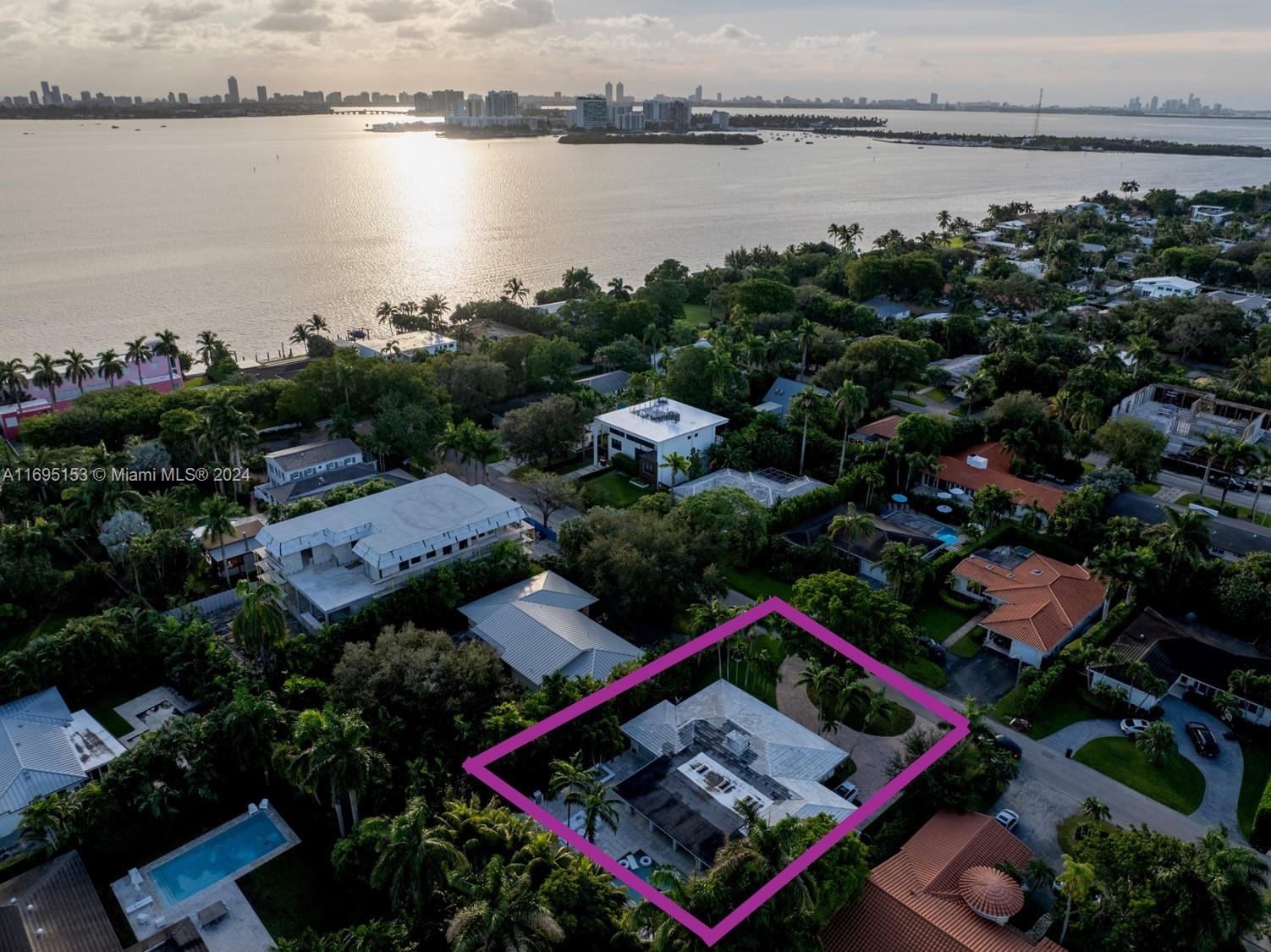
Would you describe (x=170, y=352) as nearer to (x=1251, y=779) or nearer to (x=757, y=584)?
(x=757, y=584)

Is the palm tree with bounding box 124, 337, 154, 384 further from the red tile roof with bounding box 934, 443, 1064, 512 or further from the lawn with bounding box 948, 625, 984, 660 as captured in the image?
the lawn with bounding box 948, 625, 984, 660

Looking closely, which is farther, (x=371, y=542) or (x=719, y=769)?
(x=371, y=542)

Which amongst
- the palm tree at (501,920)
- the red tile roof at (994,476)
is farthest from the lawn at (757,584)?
the palm tree at (501,920)

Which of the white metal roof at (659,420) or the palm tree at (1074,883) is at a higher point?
the white metal roof at (659,420)

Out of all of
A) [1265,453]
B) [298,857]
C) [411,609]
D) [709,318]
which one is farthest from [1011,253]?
[298,857]

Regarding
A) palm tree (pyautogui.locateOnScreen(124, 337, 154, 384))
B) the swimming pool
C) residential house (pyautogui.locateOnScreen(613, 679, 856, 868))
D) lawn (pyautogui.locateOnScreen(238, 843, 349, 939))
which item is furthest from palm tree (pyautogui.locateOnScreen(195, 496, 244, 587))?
palm tree (pyautogui.locateOnScreen(124, 337, 154, 384))

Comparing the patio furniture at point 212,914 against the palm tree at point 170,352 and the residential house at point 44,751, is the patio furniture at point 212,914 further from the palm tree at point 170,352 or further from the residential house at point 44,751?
the palm tree at point 170,352

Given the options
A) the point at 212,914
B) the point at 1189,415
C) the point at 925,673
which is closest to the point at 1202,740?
the point at 925,673
